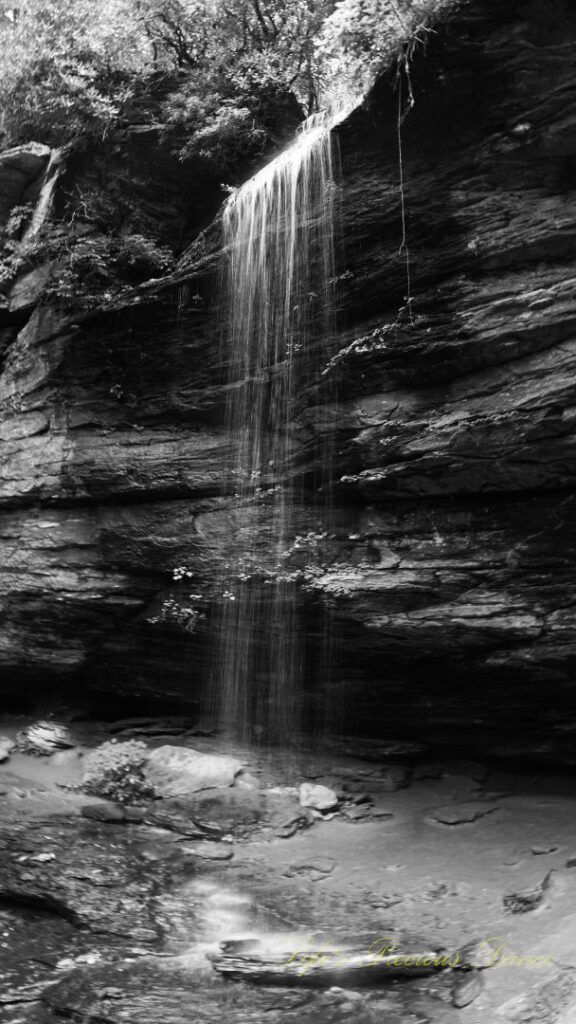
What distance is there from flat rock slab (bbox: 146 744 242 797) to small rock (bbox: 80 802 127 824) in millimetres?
486

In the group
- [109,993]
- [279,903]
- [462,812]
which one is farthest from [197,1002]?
[462,812]

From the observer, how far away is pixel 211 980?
467 cm

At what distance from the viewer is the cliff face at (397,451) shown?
22.4 feet

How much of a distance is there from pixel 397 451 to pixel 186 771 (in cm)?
429

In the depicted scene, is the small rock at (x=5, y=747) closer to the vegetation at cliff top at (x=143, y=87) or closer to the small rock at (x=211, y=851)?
the small rock at (x=211, y=851)

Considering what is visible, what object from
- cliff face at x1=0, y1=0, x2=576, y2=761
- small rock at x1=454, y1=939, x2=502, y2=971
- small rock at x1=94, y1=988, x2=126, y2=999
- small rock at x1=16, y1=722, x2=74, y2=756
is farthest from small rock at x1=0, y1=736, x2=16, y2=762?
small rock at x1=454, y1=939, x2=502, y2=971

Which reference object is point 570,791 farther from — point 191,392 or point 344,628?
point 191,392

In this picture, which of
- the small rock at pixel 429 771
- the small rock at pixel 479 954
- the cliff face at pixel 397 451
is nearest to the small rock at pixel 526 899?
the small rock at pixel 479 954

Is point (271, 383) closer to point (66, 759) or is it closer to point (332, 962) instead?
point (66, 759)

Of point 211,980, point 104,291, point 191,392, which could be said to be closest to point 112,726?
point 191,392

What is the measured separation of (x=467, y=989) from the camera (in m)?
4.35

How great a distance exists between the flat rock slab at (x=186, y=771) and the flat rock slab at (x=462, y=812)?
232 cm

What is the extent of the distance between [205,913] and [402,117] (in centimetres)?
787

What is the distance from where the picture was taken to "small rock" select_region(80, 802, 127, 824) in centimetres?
732
